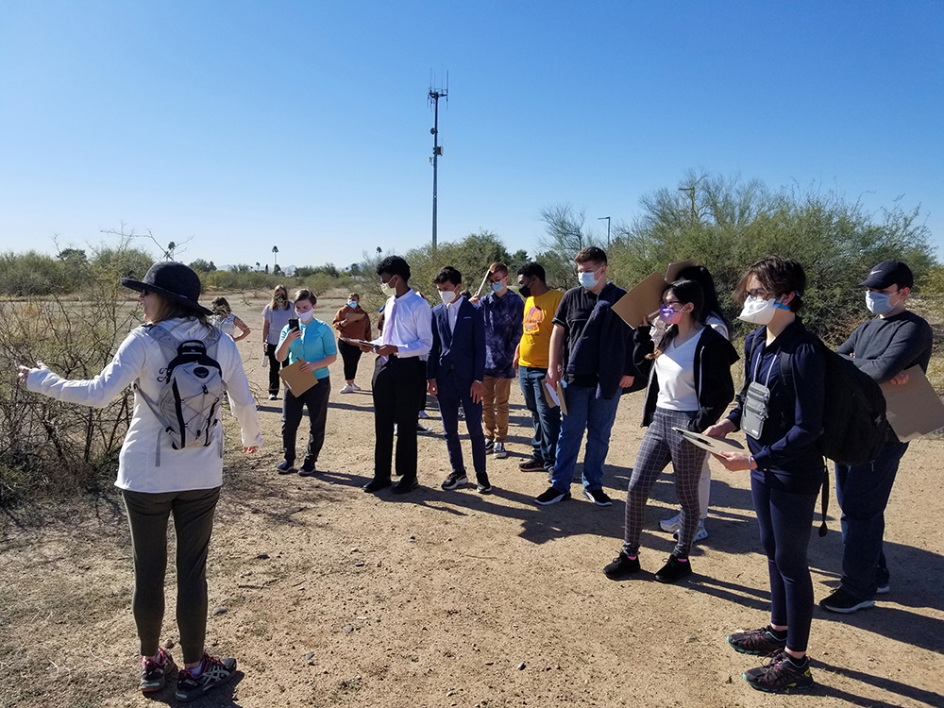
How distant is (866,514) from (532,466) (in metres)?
3.29

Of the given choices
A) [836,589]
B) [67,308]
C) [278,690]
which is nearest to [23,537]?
[67,308]

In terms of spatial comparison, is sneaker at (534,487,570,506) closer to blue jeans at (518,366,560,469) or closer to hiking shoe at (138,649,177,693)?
blue jeans at (518,366,560,469)

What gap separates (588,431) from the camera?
17.0 feet

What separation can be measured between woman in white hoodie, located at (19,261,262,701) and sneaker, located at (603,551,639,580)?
2398 mm

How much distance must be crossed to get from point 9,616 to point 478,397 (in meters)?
3.61

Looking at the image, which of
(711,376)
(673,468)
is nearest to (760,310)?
(711,376)

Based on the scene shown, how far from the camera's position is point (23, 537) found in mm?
4336

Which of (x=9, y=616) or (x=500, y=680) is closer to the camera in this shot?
(x=500, y=680)

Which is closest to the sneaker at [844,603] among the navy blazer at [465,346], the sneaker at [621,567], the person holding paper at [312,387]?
the sneaker at [621,567]

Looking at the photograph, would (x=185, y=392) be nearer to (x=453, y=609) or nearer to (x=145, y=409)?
(x=145, y=409)

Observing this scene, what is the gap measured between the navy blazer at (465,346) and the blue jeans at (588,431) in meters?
0.90

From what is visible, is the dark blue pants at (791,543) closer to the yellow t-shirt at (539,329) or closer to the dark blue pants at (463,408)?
the dark blue pants at (463,408)

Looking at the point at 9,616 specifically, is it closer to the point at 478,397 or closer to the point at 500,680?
the point at 500,680

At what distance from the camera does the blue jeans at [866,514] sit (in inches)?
138
